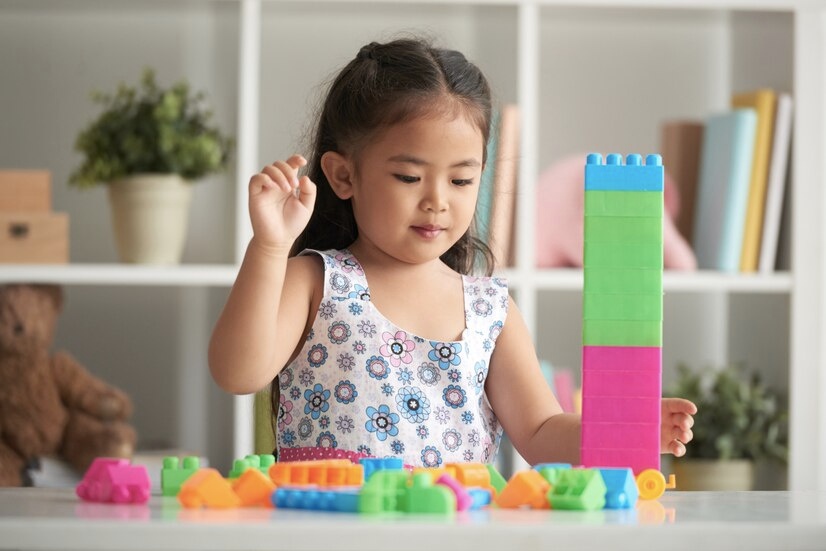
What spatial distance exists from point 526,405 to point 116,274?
123 centimetres

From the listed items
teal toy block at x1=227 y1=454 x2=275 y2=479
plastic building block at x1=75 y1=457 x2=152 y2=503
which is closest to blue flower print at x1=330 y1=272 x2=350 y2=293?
teal toy block at x1=227 y1=454 x2=275 y2=479

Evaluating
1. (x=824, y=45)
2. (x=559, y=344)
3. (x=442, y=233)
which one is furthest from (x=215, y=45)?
(x=442, y=233)

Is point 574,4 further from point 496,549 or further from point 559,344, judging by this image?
point 496,549

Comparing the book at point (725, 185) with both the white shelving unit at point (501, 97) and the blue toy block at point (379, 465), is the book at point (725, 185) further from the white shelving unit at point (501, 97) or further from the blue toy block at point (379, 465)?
the blue toy block at point (379, 465)

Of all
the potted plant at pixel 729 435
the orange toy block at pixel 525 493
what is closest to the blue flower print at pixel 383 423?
the orange toy block at pixel 525 493

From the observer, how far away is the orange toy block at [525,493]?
77 centimetres

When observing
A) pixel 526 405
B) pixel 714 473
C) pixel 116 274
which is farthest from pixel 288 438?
pixel 714 473

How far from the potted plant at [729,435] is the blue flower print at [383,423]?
1.33 meters

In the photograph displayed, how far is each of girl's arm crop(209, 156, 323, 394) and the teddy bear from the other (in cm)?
123

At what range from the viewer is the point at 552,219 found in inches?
96.0

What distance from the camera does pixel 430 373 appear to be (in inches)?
48.1

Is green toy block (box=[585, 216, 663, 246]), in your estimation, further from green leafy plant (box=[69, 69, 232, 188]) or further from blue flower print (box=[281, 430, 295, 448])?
green leafy plant (box=[69, 69, 232, 188])

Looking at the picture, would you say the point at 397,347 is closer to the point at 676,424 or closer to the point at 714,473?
the point at 676,424

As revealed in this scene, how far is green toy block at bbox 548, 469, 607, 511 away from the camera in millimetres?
755
